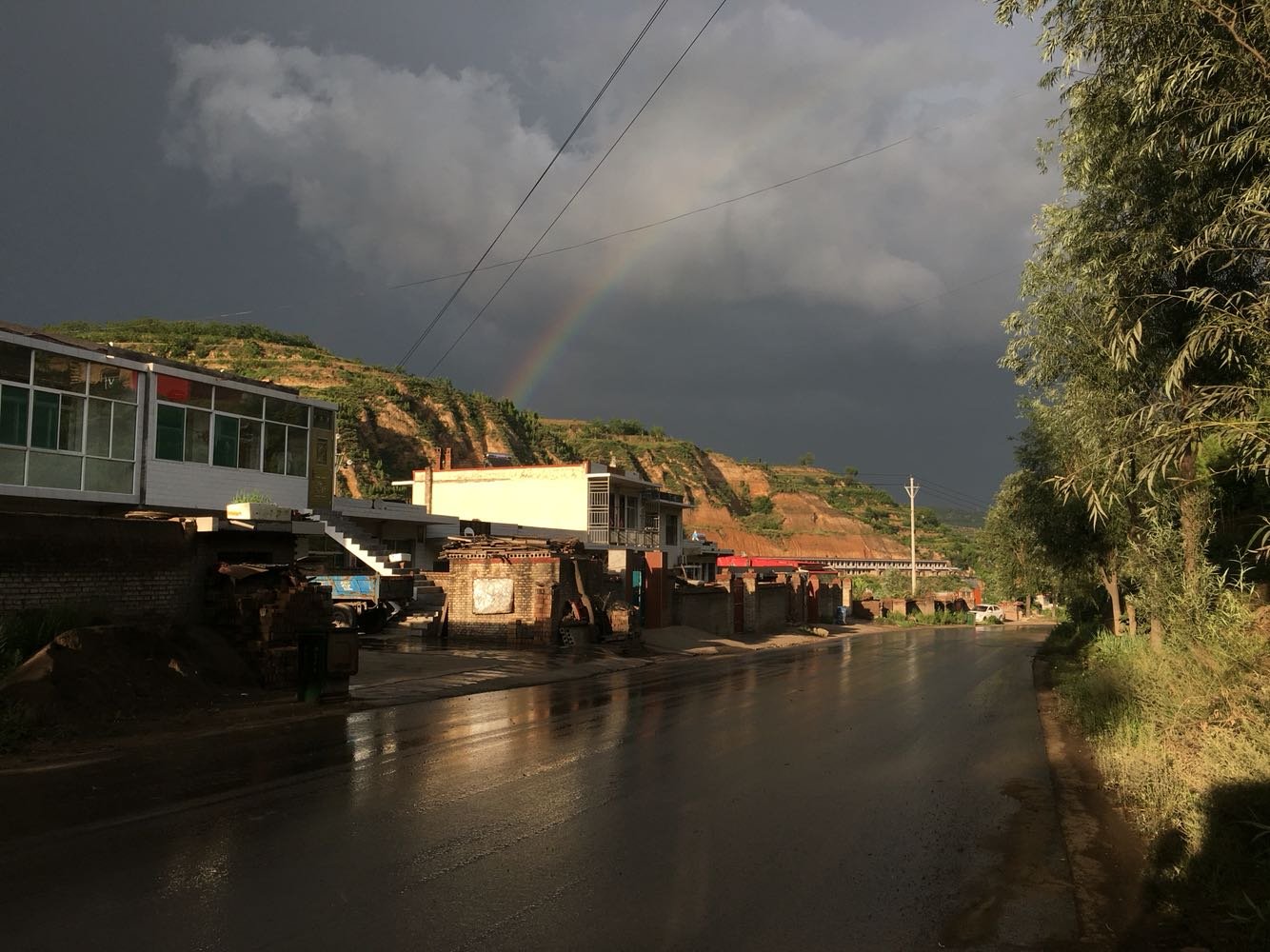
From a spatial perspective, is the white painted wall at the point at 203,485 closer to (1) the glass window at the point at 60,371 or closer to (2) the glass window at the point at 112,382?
(2) the glass window at the point at 112,382

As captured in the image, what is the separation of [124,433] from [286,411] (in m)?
5.77

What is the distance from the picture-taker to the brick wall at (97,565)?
1230 cm

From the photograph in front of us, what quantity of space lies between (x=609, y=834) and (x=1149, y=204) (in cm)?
1099

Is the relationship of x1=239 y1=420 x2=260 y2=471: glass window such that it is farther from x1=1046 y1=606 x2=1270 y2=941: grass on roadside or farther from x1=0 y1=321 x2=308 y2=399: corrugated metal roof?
x1=1046 y1=606 x2=1270 y2=941: grass on roadside

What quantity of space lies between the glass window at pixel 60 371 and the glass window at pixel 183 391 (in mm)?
2107

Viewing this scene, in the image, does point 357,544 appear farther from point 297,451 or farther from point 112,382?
point 112,382

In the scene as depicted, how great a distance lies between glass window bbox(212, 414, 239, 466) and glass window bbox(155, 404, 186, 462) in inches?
43.0

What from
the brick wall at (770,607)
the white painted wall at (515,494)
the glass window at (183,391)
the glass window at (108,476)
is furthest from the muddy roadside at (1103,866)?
the white painted wall at (515,494)

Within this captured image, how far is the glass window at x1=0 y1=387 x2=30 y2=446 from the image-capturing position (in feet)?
66.1

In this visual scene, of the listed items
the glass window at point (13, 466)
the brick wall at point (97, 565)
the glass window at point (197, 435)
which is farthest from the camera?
the glass window at point (197, 435)

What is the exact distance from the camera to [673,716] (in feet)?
45.9

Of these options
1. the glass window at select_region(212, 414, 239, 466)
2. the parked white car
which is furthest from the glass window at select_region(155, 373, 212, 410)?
the parked white car

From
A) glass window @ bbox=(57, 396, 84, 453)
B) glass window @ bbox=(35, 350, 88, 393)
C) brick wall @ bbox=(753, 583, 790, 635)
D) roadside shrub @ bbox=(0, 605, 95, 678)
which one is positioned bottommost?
brick wall @ bbox=(753, 583, 790, 635)

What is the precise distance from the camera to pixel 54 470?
69.5 feet
